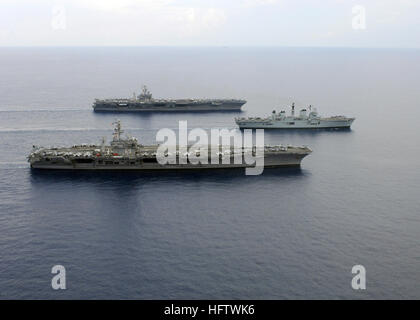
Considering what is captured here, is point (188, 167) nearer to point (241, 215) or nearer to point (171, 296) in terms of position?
point (241, 215)

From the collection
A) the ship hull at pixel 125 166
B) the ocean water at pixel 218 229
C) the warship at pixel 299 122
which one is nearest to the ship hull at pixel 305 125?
the warship at pixel 299 122

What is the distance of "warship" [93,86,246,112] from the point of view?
520ft

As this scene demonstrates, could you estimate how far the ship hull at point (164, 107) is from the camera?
157m

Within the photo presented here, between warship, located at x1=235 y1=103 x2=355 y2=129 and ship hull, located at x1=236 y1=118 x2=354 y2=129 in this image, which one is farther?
warship, located at x1=235 y1=103 x2=355 y2=129

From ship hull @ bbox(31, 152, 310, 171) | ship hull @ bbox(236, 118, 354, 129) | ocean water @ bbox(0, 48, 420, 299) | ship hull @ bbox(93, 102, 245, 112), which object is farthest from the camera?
ship hull @ bbox(93, 102, 245, 112)

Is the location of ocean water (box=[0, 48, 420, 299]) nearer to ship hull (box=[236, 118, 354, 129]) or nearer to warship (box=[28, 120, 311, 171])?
warship (box=[28, 120, 311, 171])

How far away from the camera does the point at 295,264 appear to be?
52875 mm

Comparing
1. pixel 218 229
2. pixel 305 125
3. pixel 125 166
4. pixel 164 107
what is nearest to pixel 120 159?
pixel 125 166

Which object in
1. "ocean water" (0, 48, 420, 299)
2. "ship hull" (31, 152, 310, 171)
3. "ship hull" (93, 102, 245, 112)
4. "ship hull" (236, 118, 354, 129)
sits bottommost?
"ocean water" (0, 48, 420, 299)

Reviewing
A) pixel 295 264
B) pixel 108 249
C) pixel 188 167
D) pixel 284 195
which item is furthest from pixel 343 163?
pixel 108 249

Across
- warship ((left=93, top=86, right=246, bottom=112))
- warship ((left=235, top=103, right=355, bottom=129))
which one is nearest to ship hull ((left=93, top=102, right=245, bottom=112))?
warship ((left=93, top=86, right=246, bottom=112))

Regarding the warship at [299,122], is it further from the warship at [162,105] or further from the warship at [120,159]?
the warship at [120,159]

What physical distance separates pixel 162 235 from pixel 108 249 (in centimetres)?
775

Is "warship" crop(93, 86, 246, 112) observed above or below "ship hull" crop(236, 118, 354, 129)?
above
